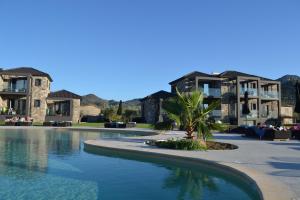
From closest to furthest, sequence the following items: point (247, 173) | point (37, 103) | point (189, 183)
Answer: point (247, 173) < point (189, 183) < point (37, 103)

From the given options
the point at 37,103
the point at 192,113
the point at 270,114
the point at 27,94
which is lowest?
the point at 192,113

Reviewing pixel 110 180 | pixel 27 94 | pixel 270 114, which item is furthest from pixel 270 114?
pixel 110 180

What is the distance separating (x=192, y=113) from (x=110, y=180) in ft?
22.7

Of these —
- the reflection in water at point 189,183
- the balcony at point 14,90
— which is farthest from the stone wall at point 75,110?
the reflection in water at point 189,183

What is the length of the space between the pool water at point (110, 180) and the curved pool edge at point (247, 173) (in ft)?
0.71

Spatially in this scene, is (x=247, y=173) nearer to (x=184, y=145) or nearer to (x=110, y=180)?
(x=110, y=180)

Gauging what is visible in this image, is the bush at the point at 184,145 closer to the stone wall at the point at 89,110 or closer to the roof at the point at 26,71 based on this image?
the roof at the point at 26,71

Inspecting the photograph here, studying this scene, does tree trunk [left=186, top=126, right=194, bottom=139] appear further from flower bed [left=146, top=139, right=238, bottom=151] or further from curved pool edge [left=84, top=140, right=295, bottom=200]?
curved pool edge [left=84, top=140, right=295, bottom=200]

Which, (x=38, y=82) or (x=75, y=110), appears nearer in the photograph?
(x=38, y=82)

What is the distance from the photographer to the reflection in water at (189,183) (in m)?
7.43

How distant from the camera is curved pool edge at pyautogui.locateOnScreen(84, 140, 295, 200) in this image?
598 cm

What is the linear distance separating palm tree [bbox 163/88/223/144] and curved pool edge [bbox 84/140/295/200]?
2829 millimetres

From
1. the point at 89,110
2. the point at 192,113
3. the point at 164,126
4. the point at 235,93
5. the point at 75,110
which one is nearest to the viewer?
the point at 192,113

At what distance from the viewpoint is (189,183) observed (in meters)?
8.62
